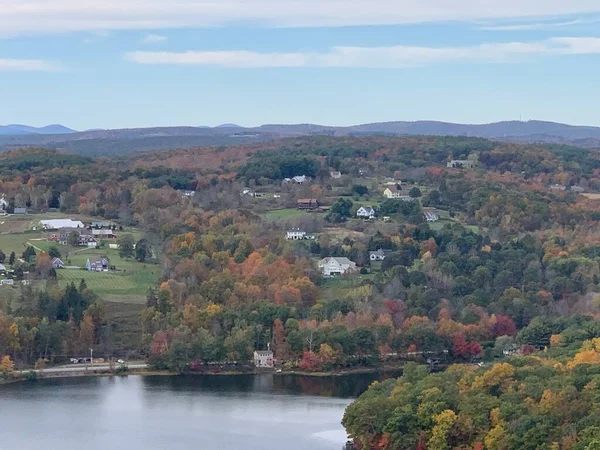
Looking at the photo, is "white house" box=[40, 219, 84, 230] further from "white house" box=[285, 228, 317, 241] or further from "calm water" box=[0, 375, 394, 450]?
"calm water" box=[0, 375, 394, 450]

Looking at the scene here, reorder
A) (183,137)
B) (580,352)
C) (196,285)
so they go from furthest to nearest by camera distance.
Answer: (183,137), (196,285), (580,352)

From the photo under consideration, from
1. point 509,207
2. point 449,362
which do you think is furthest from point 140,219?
point 449,362

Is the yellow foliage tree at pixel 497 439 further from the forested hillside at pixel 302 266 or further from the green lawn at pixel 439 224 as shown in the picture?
the green lawn at pixel 439 224

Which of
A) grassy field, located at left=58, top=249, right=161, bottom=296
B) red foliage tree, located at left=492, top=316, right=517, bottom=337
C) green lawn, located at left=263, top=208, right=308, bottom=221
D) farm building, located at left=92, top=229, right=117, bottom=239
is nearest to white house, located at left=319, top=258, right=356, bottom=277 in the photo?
grassy field, located at left=58, top=249, right=161, bottom=296

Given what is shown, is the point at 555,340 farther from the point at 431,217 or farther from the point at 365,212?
the point at 365,212

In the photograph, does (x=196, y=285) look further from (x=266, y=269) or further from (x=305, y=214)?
(x=305, y=214)

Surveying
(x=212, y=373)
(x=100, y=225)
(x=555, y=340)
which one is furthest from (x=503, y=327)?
(x=100, y=225)
